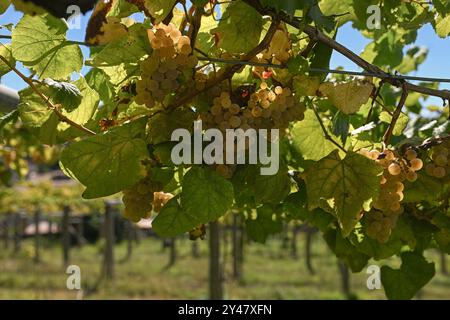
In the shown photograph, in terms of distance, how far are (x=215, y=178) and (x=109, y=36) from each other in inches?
14.0

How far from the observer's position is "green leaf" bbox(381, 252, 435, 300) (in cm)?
189

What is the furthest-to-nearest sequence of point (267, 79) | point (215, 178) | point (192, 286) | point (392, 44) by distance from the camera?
point (192, 286) < point (392, 44) < point (267, 79) < point (215, 178)

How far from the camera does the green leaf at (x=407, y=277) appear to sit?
6.19ft

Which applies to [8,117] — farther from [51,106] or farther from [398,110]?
[398,110]

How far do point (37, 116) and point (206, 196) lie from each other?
464 mm

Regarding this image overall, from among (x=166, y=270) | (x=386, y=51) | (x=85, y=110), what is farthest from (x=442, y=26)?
(x=166, y=270)

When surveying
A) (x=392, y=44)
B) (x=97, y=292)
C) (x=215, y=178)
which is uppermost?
(x=392, y=44)

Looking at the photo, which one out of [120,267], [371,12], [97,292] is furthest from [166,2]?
[120,267]

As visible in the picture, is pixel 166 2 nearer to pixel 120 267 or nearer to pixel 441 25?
pixel 441 25

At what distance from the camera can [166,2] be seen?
1.11 metres

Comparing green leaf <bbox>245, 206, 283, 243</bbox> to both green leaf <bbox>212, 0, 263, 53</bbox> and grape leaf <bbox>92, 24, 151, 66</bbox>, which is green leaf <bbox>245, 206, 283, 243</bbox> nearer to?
green leaf <bbox>212, 0, 263, 53</bbox>

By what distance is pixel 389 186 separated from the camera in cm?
123

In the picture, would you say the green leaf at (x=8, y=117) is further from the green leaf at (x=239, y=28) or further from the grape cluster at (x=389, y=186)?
the grape cluster at (x=389, y=186)

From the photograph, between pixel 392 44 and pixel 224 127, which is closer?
pixel 224 127
